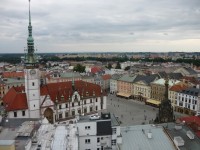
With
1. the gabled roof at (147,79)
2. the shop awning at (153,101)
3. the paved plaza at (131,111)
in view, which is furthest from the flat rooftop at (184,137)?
the gabled roof at (147,79)

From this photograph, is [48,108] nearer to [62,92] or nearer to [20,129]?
[62,92]

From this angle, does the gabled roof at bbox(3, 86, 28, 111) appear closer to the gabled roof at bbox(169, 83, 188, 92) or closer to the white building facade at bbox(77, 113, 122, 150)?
the white building facade at bbox(77, 113, 122, 150)

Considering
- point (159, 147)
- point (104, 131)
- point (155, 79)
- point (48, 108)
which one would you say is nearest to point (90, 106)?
point (48, 108)

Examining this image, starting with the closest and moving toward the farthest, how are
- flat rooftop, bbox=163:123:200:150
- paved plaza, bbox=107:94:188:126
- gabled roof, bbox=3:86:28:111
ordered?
flat rooftop, bbox=163:123:200:150
gabled roof, bbox=3:86:28:111
paved plaza, bbox=107:94:188:126

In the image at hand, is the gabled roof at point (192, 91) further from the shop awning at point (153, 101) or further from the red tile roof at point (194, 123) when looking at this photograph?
the red tile roof at point (194, 123)

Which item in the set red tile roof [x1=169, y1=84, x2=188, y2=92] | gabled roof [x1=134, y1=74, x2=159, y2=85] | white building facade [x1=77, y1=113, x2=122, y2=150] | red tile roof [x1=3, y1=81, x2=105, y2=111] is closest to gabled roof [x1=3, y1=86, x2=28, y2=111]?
red tile roof [x1=3, y1=81, x2=105, y2=111]
